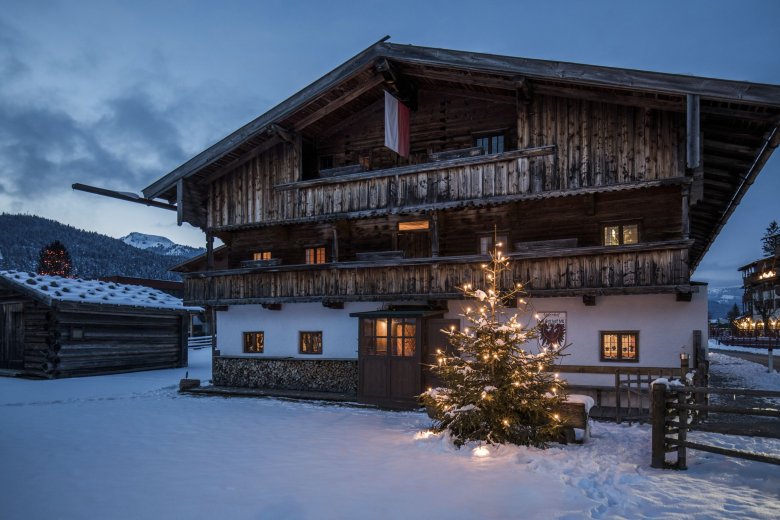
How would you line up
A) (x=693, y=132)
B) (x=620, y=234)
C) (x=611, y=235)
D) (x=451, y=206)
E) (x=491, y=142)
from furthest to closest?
1. (x=491, y=142)
2. (x=451, y=206)
3. (x=611, y=235)
4. (x=620, y=234)
5. (x=693, y=132)

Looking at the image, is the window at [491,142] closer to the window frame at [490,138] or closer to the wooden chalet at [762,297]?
the window frame at [490,138]

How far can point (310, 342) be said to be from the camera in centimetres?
2011

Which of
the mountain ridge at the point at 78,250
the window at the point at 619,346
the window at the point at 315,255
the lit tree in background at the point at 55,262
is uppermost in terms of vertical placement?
the mountain ridge at the point at 78,250

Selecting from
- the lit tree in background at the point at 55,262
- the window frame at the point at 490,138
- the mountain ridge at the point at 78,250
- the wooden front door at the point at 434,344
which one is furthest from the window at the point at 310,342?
the mountain ridge at the point at 78,250

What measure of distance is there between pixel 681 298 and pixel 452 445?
27.6 feet

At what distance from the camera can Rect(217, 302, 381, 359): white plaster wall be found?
19.3 meters

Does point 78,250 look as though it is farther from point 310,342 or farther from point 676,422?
point 676,422

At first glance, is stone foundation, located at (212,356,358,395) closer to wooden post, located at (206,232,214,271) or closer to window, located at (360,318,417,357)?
window, located at (360,318,417,357)

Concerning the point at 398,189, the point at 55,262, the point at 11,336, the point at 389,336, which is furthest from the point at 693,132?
the point at 55,262

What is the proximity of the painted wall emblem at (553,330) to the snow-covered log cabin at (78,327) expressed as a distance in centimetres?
2171

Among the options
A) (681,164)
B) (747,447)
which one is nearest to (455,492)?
(747,447)

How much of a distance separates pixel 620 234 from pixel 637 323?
2816mm

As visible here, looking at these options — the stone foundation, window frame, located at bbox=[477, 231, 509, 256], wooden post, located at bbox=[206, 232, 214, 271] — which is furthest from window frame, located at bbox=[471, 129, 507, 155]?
wooden post, located at bbox=[206, 232, 214, 271]

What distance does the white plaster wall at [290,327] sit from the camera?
19.3 metres
